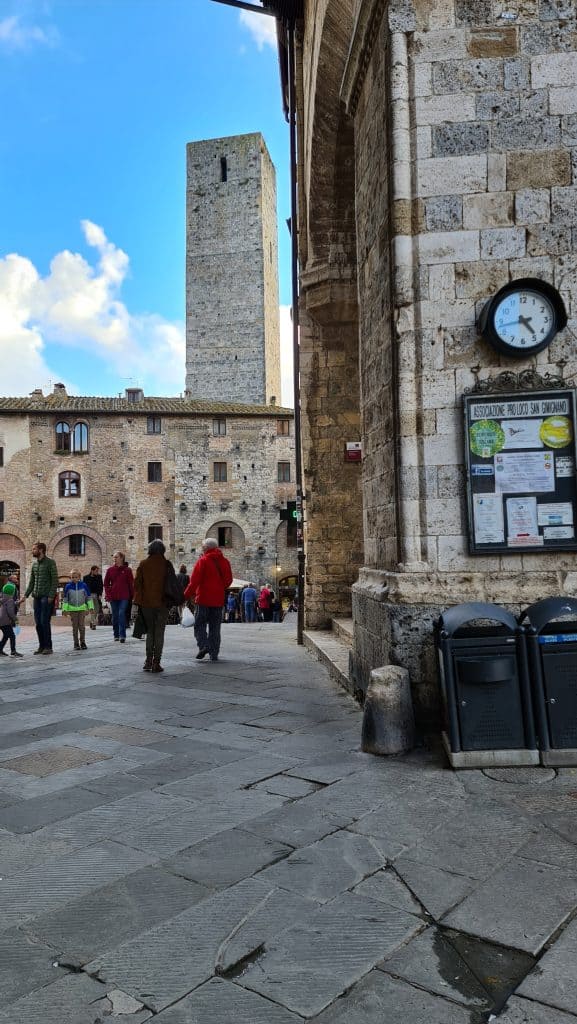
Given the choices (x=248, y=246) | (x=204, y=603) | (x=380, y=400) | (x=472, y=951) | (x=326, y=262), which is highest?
(x=248, y=246)

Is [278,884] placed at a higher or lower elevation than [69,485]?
lower

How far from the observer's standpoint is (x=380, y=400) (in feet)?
17.3

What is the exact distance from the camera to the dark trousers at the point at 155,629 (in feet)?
26.0

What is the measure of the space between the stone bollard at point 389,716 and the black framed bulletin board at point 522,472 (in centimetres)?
99

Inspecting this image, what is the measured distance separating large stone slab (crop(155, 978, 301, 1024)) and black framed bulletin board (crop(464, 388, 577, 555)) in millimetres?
3101

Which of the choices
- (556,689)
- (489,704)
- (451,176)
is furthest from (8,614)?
(556,689)

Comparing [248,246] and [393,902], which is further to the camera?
[248,246]

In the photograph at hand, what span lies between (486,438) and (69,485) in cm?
3282

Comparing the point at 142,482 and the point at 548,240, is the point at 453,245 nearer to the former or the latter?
the point at 548,240

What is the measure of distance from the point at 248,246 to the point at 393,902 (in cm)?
4605

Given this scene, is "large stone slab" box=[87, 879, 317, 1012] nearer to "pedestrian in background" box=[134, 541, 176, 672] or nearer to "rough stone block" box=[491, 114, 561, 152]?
"rough stone block" box=[491, 114, 561, 152]

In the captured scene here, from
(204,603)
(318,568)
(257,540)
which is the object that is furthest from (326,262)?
(257,540)

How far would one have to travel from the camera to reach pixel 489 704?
12.5 feet

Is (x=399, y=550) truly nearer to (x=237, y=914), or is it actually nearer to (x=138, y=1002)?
(x=237, y=914)
